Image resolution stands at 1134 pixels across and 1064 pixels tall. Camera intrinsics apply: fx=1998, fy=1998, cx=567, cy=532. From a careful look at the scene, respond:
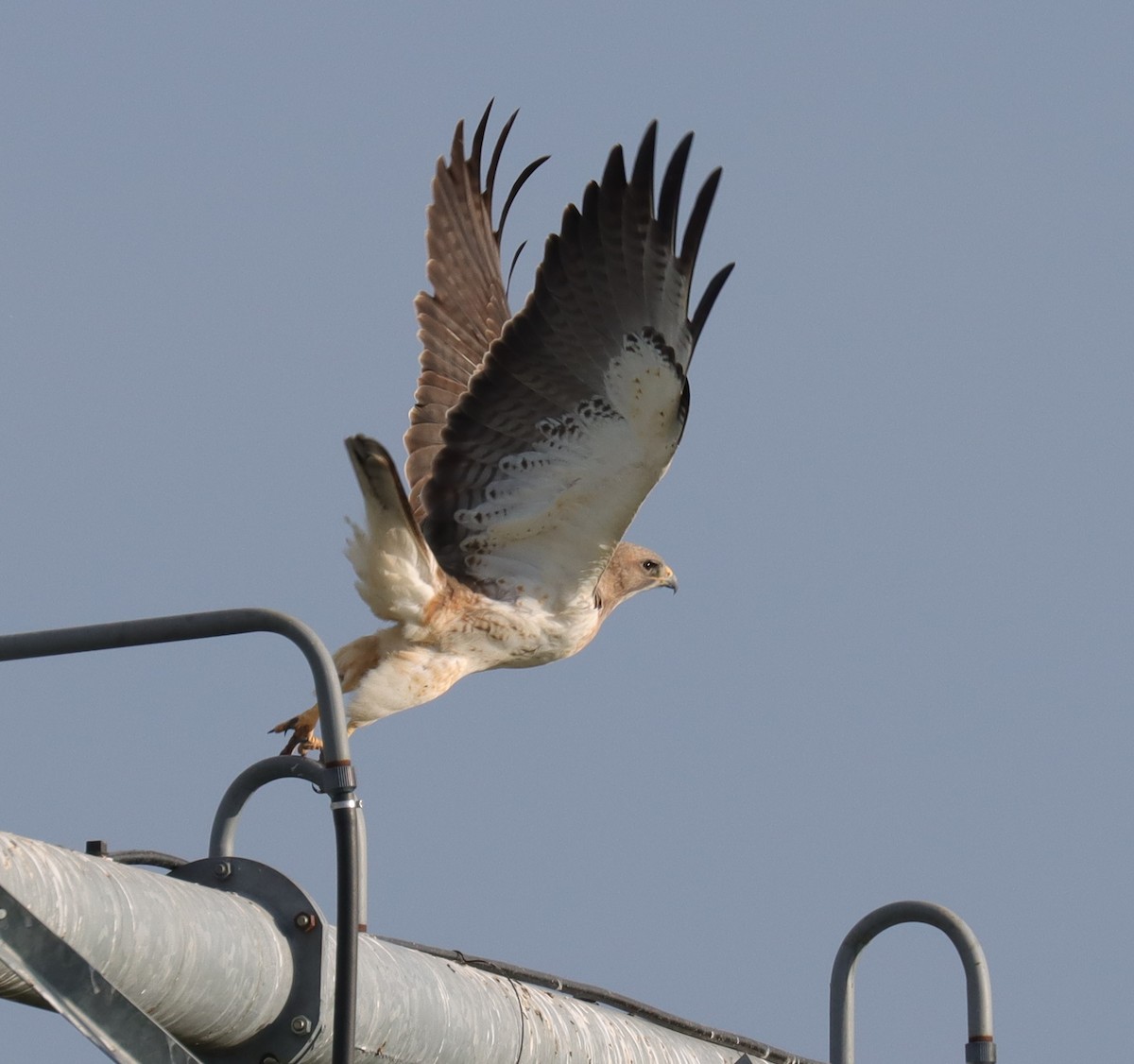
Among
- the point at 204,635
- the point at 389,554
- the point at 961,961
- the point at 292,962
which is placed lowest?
the point at 961,961

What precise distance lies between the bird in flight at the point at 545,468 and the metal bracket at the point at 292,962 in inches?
133

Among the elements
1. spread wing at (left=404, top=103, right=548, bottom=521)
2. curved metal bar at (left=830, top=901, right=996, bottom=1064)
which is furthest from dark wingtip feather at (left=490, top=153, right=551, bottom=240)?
curved metal bar at (left=830, top=901, right=996, bottom=1064)

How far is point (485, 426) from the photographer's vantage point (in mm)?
6957

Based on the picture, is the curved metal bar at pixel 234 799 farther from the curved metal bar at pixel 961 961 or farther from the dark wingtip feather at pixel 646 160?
the dark wingtip feather at pixel 646 160

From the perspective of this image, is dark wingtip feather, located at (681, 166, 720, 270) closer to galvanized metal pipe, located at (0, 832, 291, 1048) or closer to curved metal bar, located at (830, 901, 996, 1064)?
curved metal bar, located at (830, 901, 996, 1064)

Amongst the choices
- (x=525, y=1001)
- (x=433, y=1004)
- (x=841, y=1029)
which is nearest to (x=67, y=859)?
(x=433, y=1004)

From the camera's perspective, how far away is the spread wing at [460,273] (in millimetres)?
8320

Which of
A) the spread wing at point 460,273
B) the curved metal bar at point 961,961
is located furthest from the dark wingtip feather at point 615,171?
the curved metal bar at point 961,961

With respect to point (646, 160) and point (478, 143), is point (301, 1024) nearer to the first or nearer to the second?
point (646, 160)

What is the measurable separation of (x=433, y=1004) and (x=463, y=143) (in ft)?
20.2

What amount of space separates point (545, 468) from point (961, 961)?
321 cm

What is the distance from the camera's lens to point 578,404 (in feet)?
22.2

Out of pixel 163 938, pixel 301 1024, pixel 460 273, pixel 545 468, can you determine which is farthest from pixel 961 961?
pixel 460 273

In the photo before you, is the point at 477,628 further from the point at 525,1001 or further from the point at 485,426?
the point at 525,1001
